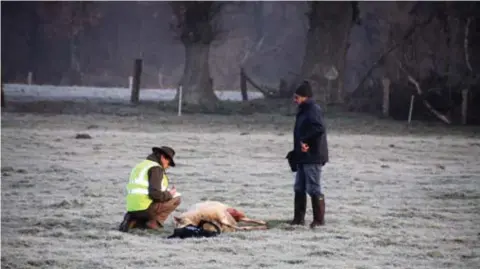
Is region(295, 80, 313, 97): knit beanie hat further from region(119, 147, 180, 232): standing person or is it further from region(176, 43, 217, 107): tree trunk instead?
region(176, 43, 217, 107): tree trunk

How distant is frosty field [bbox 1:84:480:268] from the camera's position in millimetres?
10281

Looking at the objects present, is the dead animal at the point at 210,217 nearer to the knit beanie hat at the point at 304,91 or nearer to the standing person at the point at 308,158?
the standing person at the point at 308,158

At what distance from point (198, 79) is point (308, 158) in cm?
2675

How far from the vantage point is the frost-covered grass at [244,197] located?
33.7 ft

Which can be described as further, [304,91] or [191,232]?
[304,91]

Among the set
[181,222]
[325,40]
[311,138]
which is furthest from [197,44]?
[181,222]

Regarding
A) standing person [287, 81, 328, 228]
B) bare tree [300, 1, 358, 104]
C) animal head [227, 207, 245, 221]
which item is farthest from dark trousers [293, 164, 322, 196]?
bare tree [300, 1, 358, 104]

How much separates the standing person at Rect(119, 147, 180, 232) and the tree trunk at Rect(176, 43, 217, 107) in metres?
26.6

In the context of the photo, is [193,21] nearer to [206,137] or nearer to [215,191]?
[206,137]

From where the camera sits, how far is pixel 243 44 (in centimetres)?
7262

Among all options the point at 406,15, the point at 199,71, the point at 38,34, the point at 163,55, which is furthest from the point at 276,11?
the point at 199,71

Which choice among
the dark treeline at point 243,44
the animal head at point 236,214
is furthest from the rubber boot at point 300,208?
the dark treeline at point 243,44

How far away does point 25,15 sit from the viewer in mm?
67000

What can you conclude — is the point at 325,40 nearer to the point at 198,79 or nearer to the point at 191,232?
the point at 198,79
